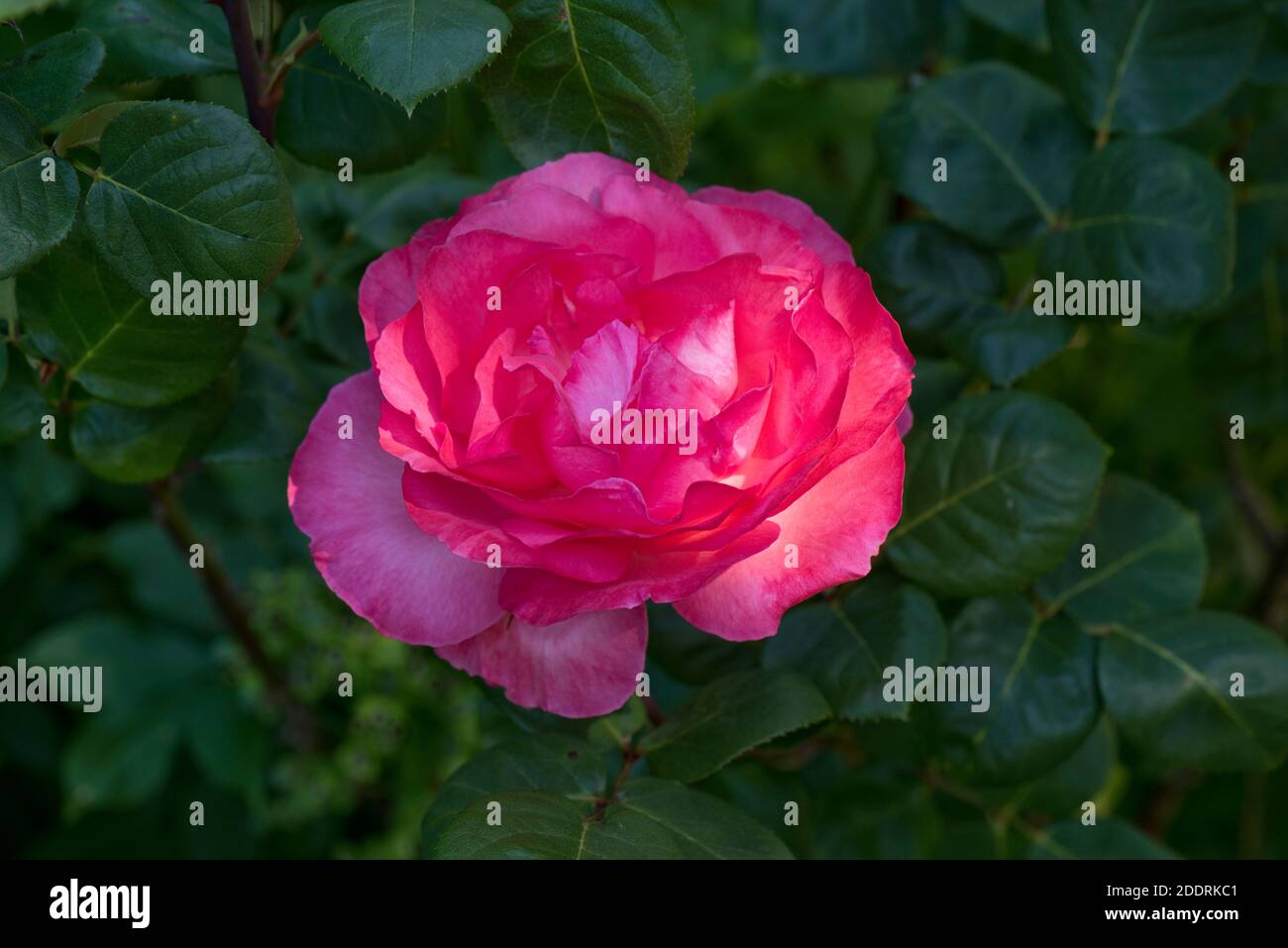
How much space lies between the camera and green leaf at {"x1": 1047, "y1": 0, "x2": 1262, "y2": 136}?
99 cm

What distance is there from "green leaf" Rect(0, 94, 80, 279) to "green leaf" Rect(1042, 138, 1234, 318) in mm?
705

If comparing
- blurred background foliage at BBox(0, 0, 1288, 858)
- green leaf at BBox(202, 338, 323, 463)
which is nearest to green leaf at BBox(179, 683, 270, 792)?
blurred background foliage at BBox(0, 0, 1288, 858)

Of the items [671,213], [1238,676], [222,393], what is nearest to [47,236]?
[222,393]

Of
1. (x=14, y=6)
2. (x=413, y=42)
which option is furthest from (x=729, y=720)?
(x=14, y=6)

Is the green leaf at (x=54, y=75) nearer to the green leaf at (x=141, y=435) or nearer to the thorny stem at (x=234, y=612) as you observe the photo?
the green leaf at (x=141, y=435)

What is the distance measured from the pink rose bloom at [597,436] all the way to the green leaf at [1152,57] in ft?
1.23

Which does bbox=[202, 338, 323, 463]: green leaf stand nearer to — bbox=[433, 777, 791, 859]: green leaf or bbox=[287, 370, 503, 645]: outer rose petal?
bbox=[287, 370, 503, 645]: outer rose petal

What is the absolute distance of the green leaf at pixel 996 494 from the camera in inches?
33.7

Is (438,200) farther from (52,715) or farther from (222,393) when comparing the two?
(52,715)

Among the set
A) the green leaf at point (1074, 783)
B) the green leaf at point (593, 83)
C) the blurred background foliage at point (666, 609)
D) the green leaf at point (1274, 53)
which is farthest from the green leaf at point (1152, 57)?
the green leaf at point (1074, 783)

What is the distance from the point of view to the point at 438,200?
1050mm

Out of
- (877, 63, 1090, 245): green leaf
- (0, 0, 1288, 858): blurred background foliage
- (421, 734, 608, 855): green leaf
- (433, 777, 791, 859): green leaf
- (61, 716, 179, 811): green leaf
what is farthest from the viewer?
(61, 716, 179, 811): green leaf

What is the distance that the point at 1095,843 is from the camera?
1.13 meters

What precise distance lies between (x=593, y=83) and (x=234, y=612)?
2.35ft
